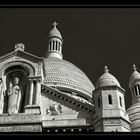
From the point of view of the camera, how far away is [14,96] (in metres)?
15.8

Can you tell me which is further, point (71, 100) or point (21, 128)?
point (71, 100)

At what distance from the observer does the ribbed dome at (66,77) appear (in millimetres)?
29953

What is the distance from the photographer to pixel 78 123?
15.3m

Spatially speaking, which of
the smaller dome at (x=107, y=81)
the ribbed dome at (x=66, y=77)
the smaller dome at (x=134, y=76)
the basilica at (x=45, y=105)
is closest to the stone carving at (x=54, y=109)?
the basilica at (x=45, y=105)

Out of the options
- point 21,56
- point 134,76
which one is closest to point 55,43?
point 134,76

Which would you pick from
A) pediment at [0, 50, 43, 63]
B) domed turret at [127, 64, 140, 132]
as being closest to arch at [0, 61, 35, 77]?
pediment at [0, 50, 43, 63]

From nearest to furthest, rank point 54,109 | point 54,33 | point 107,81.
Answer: point 107,81
point 54,109
point 54,33

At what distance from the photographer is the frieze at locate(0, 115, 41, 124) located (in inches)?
551

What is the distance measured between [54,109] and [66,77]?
14252mm

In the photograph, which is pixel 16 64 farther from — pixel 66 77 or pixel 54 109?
pixel 66 77

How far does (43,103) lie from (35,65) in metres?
2.26

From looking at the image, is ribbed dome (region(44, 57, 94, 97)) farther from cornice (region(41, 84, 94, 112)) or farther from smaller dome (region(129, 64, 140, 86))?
cornice (region(41, 84, 94, 112))
